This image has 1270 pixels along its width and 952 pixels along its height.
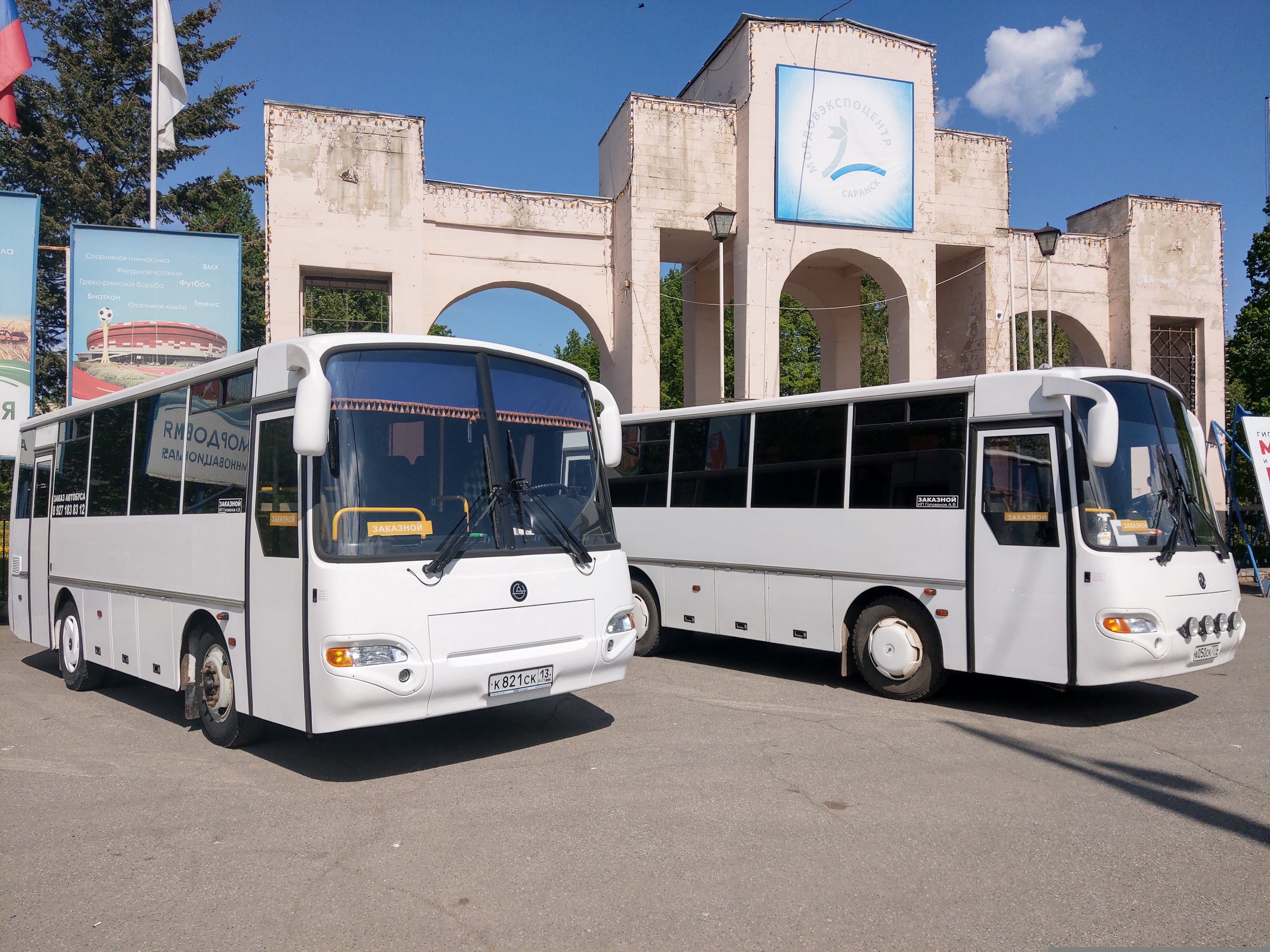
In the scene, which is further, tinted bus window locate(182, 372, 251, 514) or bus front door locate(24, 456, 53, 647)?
bus front door locate(24, 456, 53, 647)

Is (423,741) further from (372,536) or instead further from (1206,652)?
(1206,652)

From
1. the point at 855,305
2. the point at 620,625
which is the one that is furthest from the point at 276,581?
the point at 855,305

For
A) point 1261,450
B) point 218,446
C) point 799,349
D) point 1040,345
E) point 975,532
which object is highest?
point 1040,345

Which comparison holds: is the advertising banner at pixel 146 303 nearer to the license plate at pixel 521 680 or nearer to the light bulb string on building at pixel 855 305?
the light bulb string on building at pixel 855 305

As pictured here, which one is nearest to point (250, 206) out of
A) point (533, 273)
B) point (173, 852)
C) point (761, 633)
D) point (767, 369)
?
point (533, 273)

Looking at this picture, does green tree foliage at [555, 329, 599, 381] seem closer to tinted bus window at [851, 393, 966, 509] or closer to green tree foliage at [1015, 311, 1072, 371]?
green tree foliage at [1015, 311, 1072, 371]

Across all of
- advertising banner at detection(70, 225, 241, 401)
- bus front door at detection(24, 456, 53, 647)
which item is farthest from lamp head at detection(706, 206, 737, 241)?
bus front door at detection(24, 456, 53, 647)

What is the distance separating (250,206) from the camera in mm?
49000

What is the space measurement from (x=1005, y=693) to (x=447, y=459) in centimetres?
593

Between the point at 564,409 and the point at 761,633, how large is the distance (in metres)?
3.95

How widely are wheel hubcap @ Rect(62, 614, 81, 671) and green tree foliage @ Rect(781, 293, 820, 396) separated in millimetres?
40247

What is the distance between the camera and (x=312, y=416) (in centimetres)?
575

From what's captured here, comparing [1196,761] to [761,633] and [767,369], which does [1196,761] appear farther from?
[767,369]

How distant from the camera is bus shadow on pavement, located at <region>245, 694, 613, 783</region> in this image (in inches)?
263
